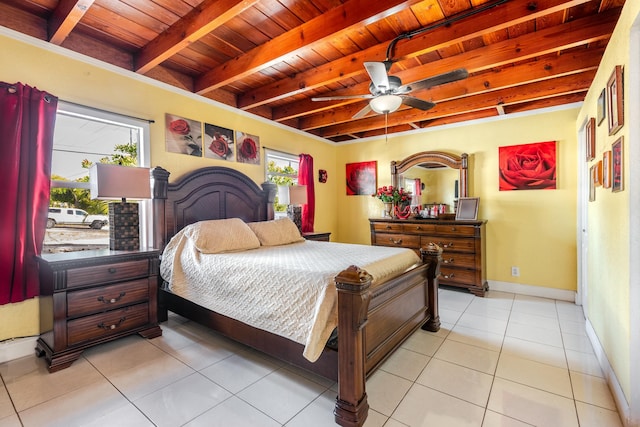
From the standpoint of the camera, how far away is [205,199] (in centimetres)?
342

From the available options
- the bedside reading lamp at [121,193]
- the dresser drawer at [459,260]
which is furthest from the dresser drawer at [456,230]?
the bedside reading lamp at [121,193]

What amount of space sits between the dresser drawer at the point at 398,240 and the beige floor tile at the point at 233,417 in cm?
317

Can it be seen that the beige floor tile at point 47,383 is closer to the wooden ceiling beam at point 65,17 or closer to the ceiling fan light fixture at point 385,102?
the wooden ceiling beam at point 65,17

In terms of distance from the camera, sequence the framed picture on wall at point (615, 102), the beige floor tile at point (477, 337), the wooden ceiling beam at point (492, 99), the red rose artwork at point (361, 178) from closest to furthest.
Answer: the framed picture on wall at point (615, 102)
the beige floor tile at point (477, 337)
the wooden ceiling beam at point (492, 99)
the red rose artwork at point (361, 178)

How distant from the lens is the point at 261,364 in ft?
7.30

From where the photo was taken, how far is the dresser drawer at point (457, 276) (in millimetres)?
3891

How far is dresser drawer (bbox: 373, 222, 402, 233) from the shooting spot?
442 centimetres

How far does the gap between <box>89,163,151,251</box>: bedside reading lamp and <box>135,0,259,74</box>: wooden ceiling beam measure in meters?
1.02

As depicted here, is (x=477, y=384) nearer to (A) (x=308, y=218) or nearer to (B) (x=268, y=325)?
(B) (x=268, y=325)

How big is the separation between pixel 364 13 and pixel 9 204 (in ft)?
9.57

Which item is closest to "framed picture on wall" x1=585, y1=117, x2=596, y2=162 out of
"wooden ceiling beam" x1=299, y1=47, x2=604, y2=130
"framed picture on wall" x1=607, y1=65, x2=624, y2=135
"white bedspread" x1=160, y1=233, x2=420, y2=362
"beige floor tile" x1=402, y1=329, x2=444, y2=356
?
"wooden ceiling beam" x1=299, y1=47, x2=604, y2=130

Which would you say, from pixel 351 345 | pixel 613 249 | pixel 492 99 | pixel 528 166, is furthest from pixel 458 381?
pixel 492 99

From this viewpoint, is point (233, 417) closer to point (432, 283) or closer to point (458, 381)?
point (458, 381)

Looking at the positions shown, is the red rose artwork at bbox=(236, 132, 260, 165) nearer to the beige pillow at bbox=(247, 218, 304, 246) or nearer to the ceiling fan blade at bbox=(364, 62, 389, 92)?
the beige pillow at bbox=(247, 218, 304, 246)
